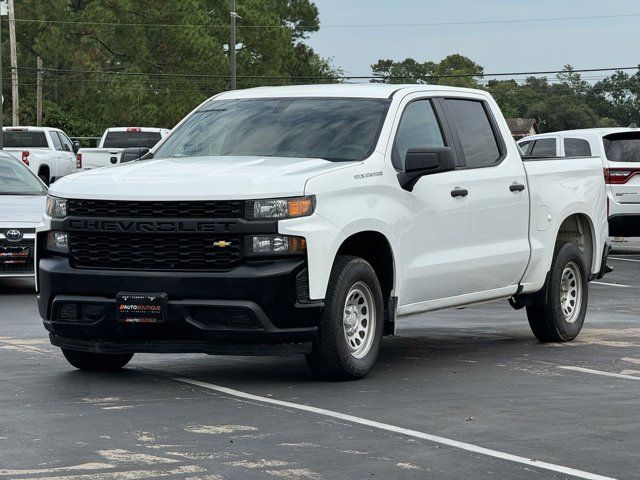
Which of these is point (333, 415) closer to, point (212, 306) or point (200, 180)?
point (212, 306)

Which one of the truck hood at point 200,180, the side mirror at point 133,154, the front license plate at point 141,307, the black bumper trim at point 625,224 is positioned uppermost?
the side mirror at point 133,154

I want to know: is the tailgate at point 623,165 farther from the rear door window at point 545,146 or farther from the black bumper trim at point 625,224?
the rear door window at point 545,146

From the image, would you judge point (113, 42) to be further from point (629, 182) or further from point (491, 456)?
point (491, 456)

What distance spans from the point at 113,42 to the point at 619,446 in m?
76.2

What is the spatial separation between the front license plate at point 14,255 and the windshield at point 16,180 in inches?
62.7

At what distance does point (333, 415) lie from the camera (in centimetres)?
861

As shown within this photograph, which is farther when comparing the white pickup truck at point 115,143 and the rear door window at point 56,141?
the rear door window at point 56,141

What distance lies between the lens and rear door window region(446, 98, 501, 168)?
11.5 m

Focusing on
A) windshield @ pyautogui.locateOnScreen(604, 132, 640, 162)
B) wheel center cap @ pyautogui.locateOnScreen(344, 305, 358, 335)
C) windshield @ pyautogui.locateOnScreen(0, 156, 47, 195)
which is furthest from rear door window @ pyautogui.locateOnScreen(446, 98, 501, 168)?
windshield @ pyautogui.locateOnScreen(604, 132, 640, 162)

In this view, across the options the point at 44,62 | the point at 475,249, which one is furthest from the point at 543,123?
the point at 475,249

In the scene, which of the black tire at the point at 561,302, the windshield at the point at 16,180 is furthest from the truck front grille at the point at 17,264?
the black tire at the point at 561,302

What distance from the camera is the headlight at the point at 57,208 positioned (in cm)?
1001

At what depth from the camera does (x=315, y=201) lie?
376 inches

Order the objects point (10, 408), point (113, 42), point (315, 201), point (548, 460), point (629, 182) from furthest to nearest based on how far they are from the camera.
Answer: point (113, 42) < point (629, 182) < point (315, 201) < point (10, 408) < point (548, 460)
